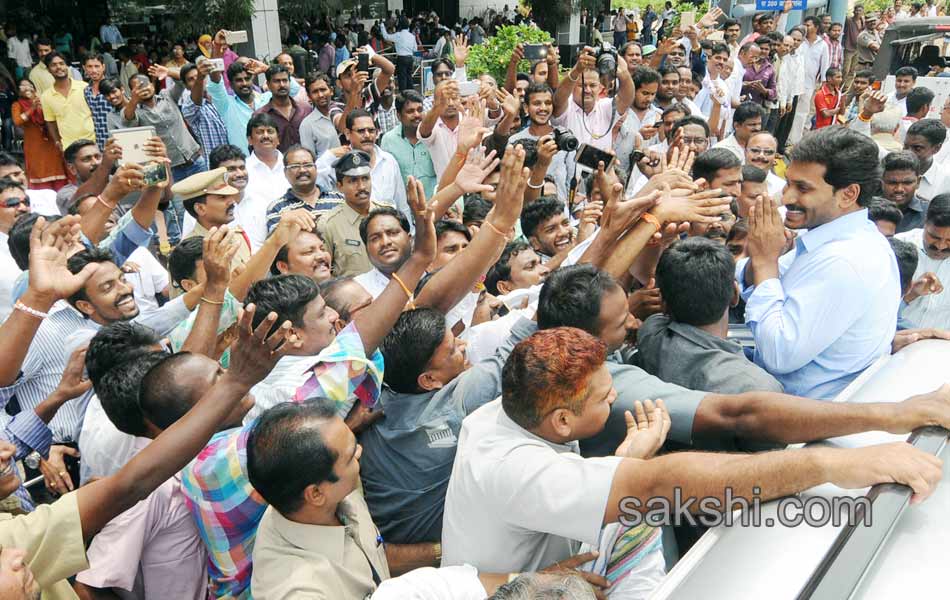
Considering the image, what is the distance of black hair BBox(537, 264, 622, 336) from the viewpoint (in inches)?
91.0

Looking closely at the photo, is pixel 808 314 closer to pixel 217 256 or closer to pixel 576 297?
pixel 576 297

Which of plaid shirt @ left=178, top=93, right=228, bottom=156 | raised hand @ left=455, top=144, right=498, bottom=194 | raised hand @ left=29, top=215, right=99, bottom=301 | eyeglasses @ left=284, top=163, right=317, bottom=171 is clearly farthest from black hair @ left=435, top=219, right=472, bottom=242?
plaid shirt @ left=178, top=93, right=228, bottom=156

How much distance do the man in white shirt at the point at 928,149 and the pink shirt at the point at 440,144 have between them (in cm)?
350

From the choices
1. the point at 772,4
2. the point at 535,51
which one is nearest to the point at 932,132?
the point at 535,51

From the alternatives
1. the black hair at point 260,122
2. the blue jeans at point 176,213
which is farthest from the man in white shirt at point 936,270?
Result: the blue jeans at point 176,213

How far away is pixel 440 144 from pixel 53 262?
3787 millimetres

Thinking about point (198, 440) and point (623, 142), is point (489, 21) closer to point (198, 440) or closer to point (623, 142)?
point (623, 142)

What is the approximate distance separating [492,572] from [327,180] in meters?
4.32

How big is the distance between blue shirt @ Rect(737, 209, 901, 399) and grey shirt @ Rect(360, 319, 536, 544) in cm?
92

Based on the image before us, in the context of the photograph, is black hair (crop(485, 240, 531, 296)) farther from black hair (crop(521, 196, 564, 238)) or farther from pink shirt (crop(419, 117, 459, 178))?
pink shirt (crop(419, 117, 459, 178))

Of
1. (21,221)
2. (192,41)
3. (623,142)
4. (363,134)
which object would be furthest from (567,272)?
(192,41)

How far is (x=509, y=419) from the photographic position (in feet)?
5.93

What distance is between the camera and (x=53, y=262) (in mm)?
2553

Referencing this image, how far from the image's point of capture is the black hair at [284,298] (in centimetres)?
274
